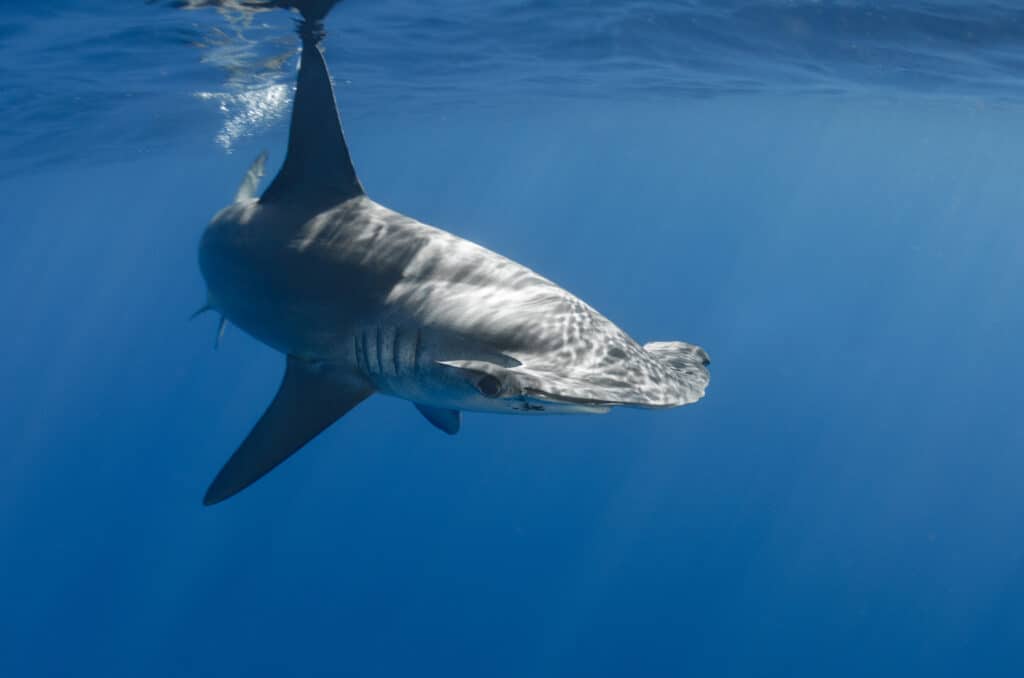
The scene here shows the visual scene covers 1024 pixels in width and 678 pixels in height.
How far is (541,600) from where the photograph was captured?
91.2 feet

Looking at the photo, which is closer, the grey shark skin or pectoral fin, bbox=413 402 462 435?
the grey shark skin

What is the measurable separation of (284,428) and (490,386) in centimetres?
217

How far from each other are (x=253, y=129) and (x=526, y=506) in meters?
20.0

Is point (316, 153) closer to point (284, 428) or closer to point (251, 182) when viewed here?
point (284, 428)

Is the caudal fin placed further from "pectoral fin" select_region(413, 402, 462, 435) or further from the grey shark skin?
"pectoral fin" select_region(413, 402, 462, 435)

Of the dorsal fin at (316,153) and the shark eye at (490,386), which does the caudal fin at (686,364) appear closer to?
the shark eye at (490,386)

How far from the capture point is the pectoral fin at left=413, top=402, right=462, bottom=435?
19.1 feet

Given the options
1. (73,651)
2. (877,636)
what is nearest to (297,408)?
(73,651)

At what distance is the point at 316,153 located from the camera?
215 inches

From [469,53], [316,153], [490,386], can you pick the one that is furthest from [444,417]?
[469,53]

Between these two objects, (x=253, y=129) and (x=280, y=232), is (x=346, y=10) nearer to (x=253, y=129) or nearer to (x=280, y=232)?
(x=280, y=232)

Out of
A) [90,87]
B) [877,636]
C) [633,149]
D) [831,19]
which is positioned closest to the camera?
[831,19]

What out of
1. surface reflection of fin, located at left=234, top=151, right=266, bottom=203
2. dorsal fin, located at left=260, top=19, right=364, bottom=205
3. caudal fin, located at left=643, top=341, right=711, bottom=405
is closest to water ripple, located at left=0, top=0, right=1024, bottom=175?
surface reflection of fin, located at left=234, top=151, right=266, bottom=203

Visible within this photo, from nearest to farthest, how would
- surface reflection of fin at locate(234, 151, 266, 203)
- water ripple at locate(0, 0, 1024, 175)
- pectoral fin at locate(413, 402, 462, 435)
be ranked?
pectoral fin at locate(413, 402, 462, 435) < surface reflection of fin at locate(234, 151, 266, 203) < water ripple at locate(0, 0, 1024, 175)
